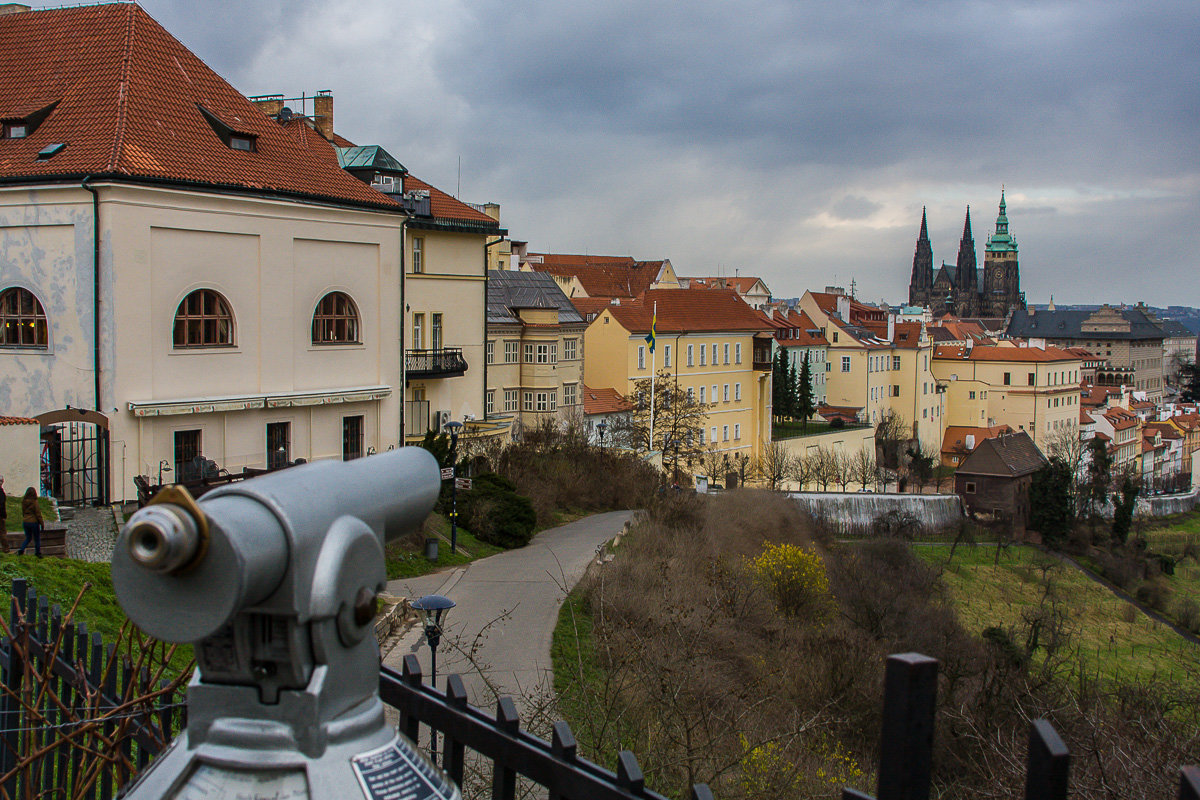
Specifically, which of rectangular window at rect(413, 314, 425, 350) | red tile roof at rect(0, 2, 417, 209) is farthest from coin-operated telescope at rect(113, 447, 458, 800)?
rectangular window at rect(413, 314, 425, 350)

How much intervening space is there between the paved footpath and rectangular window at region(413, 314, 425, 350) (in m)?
8.81

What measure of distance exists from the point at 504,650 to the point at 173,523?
1618cm

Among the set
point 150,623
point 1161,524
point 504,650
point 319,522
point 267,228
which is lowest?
point 1161,524

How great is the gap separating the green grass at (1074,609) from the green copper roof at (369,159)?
77.7 ft

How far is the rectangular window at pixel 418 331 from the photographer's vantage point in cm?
3512

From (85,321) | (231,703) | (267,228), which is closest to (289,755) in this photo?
(231,703)

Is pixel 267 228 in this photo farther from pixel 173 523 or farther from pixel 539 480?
pixel 173 523

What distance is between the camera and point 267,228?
24562 millimetres

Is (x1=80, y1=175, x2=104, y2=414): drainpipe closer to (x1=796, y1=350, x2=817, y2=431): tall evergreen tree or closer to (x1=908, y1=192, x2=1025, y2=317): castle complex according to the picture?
(x1=796, y1=350, x2=817, y2=431): tall evergreen tree

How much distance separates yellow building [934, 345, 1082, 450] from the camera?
328ft

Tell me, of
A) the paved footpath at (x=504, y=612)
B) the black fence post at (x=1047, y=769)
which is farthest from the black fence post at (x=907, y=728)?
the paved footpath at (x=504, y=612)

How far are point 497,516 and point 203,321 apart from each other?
8494 mm

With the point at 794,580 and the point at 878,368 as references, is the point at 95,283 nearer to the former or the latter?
the point at 794,580

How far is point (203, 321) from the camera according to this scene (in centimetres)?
2352
